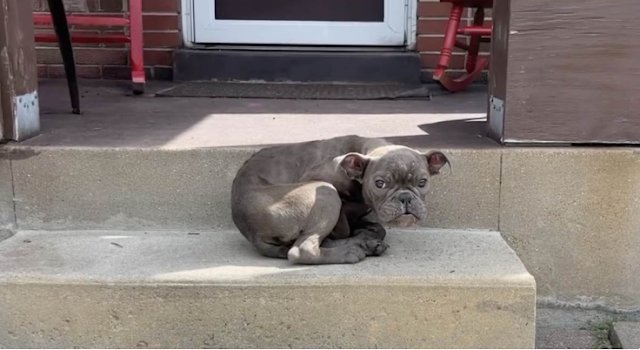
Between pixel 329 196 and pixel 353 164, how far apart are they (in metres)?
0.15

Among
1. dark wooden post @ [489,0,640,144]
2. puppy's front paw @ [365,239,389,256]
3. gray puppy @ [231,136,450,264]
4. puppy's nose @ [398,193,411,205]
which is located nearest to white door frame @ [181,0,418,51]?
dark wooden post @ [489,0,640,144]

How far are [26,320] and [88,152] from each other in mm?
807

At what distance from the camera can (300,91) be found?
16.4ft

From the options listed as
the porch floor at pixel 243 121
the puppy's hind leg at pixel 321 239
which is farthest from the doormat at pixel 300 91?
the puppy's hind leg at pixel 321 239

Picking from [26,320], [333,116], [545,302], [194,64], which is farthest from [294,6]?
[26,320]

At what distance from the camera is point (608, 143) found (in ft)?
10.4

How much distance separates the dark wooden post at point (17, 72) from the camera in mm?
3227

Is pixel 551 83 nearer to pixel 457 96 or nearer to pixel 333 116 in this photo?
pixel 333 116

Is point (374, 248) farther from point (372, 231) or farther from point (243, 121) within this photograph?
point (243, 121)

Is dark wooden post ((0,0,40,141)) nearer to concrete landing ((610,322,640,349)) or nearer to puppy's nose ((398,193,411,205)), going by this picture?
puppy's nose ((398,193,411,205))

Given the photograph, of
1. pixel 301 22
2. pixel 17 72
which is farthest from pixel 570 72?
pixel 301 22

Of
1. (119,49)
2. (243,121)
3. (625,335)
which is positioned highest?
(119,49)

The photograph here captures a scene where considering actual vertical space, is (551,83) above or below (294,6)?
below

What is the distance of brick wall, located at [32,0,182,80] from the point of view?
18.1 ft
